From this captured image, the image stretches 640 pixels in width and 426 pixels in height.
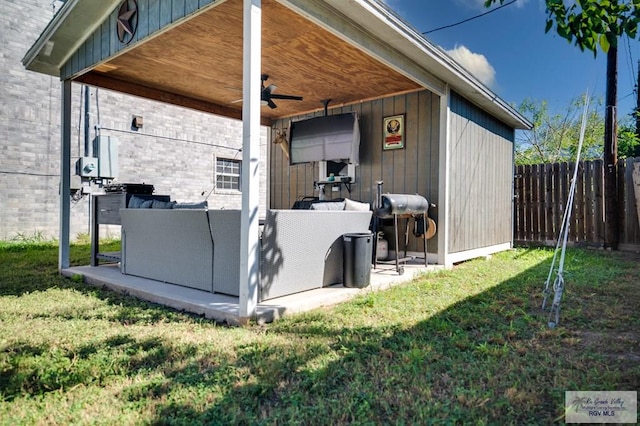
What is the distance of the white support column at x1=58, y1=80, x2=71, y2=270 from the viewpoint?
4.91 m

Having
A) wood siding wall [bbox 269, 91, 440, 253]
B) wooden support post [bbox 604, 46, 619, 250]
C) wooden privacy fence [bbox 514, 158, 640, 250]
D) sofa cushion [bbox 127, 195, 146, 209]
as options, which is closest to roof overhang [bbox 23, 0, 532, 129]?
wood siding wall [bbox 269, 91, 440, 253]

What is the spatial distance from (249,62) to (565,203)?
24.6 feet

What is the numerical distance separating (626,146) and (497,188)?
10042mm

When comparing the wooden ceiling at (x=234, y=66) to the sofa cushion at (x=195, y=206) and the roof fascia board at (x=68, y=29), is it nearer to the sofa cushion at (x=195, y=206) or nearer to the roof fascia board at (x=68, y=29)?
the roof fascia board at (x=68, y=29)

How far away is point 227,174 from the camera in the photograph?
10.9m

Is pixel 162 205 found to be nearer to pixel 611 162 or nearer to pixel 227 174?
pixel 227 174

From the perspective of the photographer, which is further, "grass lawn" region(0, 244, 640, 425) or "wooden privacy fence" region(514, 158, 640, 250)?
"wooden privacy fence" region(514, 158, 640, 250)

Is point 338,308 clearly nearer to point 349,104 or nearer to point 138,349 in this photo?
point 138,349

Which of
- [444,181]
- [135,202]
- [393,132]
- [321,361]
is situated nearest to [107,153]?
[135,202]

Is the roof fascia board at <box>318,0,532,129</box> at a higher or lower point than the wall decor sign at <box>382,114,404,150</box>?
higher

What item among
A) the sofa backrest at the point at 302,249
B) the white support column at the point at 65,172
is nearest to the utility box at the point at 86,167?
the white support column at the point at 65,172

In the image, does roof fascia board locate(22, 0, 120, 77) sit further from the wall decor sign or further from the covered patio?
the wall decor sign

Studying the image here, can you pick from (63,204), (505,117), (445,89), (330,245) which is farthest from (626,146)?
(63,204)

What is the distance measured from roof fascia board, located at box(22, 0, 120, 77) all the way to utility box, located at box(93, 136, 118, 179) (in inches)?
105
